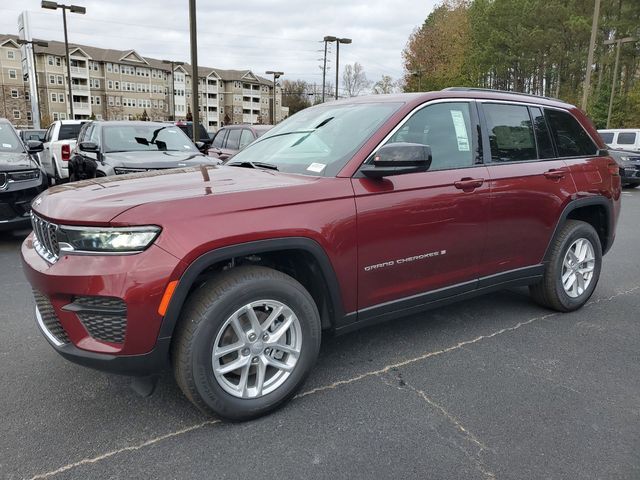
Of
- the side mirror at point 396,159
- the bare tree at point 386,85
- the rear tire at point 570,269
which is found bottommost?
the rear tire at point 570,269

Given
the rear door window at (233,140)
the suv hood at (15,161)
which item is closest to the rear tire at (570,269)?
the suv hood at (15,161)

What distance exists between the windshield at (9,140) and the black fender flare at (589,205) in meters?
7.42

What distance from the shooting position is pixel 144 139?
28.8ft

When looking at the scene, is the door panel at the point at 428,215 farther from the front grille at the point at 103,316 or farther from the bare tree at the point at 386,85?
the bare tree at the point at 386,85

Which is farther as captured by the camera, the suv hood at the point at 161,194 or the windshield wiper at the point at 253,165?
the windshield wiper at the point at 253,165

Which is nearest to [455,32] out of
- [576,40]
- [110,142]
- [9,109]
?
[576,40]

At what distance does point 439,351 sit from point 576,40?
151ft

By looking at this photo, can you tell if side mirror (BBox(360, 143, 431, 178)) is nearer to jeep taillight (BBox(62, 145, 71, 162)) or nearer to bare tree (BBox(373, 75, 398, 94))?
jeep taillight (BBox(62, 145, 71, 162))

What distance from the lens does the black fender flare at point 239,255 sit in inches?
93.3

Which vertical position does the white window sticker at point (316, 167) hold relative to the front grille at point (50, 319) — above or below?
above

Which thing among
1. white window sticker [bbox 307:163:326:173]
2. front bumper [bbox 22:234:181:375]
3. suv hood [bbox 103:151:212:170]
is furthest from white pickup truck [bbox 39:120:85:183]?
front bumper [bbox 22:234:181:375]

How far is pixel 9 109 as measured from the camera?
73.8 m

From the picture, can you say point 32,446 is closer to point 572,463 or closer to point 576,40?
point 572,463

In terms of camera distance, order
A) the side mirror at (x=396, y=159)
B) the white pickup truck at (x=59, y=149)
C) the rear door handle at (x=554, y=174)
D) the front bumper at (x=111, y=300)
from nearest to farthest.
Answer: the front bumper at (x=111, y=300), the side mirror at (x=396, y=159), the rear door handle at (x=554, y=174), the white pickup truck at (x=59, y=149)
